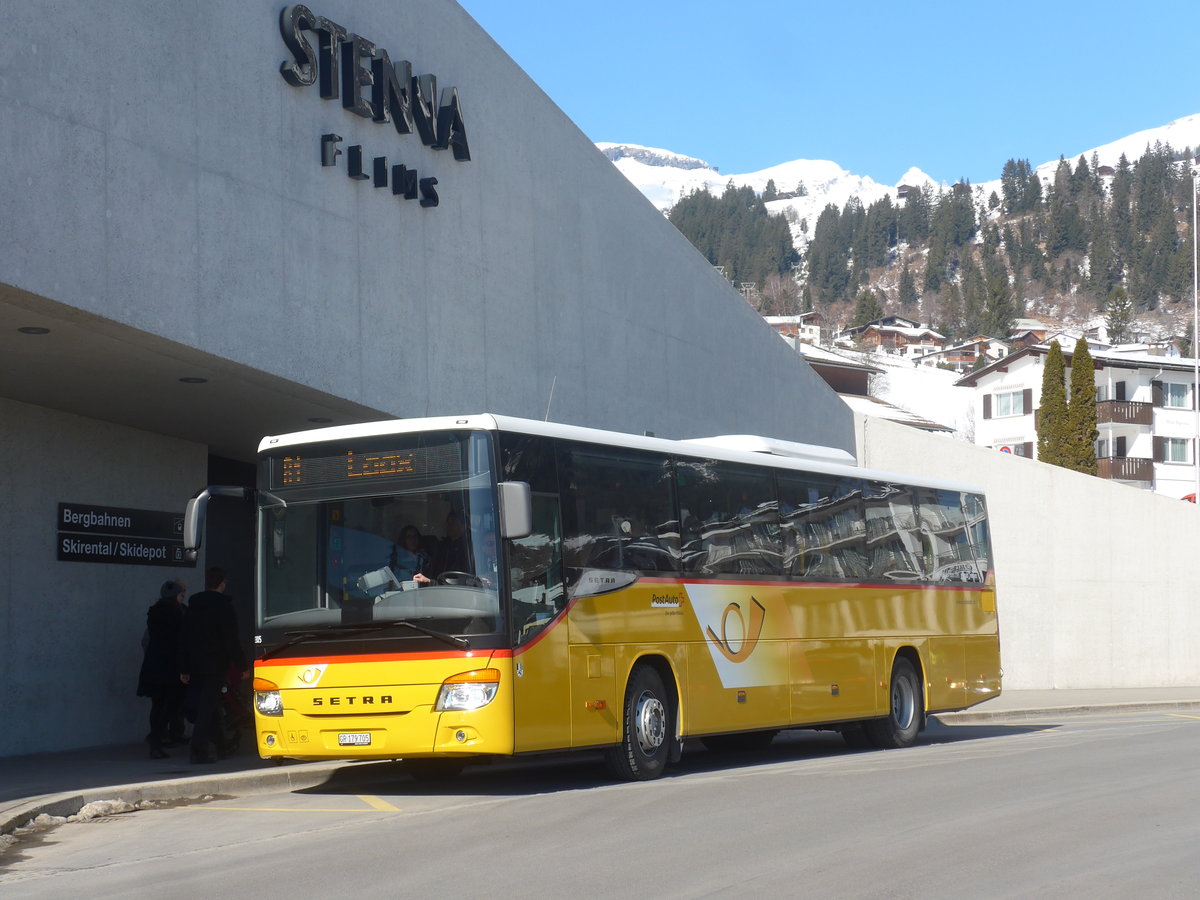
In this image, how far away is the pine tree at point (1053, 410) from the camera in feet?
234

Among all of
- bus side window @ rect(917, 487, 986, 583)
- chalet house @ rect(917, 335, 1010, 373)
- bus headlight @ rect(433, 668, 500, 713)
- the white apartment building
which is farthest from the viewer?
chalet house @ rect(917, 335, 1010, 373)

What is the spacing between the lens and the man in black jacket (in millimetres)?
13602

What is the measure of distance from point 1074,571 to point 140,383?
22.4m

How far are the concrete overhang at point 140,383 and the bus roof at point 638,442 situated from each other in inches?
34.2

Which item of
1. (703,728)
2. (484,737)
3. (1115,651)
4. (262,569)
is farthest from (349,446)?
(1115,651)

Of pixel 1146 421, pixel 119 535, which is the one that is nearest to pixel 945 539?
pixel 119 535

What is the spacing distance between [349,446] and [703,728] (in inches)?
171

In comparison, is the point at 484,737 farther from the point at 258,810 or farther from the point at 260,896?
the point at 260,896

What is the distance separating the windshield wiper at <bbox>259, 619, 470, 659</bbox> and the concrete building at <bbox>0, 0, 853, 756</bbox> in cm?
268

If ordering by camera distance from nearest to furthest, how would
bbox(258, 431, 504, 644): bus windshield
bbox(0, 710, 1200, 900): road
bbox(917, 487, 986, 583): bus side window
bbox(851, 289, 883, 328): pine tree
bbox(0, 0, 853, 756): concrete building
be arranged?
bbox(0, 710, 1200, 900): road → bbox(258, 431, 504, 644): bus windshield → bbox(0, 0, 853, 756): concrete building → bbox(917, 487, 986, 583): bus side window → bbox(851, 289, 883, 328): pine tree

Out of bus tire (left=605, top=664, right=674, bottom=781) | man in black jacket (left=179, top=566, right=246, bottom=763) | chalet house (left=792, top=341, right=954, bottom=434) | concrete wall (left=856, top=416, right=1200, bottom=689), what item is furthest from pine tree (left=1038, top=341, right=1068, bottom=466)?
man in black jacket (left=179, top=566, right=246, bottom=763)

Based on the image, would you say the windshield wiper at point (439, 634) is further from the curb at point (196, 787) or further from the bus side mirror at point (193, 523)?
the curb at point (196, 787)

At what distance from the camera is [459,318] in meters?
17.7

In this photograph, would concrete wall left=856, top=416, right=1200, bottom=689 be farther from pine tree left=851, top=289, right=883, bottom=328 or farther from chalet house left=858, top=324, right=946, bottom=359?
pine tree left=851, top=289, right=883, bottom=328
